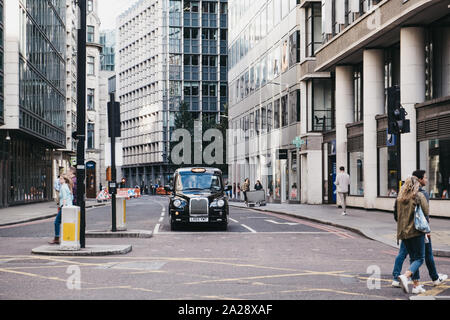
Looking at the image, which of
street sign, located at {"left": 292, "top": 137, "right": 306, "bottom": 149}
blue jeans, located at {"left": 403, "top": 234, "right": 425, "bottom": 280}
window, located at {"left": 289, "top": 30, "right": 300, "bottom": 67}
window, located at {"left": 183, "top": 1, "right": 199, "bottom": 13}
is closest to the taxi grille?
blue jeans, located at {"left": 403, "top": 234, "right": 425, "bottom": 280}

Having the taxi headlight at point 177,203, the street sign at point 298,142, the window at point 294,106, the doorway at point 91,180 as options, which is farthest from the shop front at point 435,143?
Answer: the doorway at point 91,180

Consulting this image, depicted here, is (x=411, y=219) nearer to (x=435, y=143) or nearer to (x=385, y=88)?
(x=435, y=143)

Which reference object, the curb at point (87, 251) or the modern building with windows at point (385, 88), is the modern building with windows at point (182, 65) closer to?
the modern building with windows at point (385, 88)

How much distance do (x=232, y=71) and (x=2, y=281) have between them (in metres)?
68.1

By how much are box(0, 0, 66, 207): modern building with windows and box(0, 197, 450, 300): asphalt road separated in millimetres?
22302

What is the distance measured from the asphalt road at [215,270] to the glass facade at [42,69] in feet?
82.7

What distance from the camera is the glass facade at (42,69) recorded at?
1715 inches

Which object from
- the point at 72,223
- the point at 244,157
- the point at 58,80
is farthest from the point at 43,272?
the point at 244,157

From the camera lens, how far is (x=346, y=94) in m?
39.4

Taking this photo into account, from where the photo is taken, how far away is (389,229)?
21172 millimetres

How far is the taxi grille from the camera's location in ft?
72.3

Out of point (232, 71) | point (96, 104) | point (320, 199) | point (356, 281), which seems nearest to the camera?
point (356, 281)

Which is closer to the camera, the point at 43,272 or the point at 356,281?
the point at 356,281
